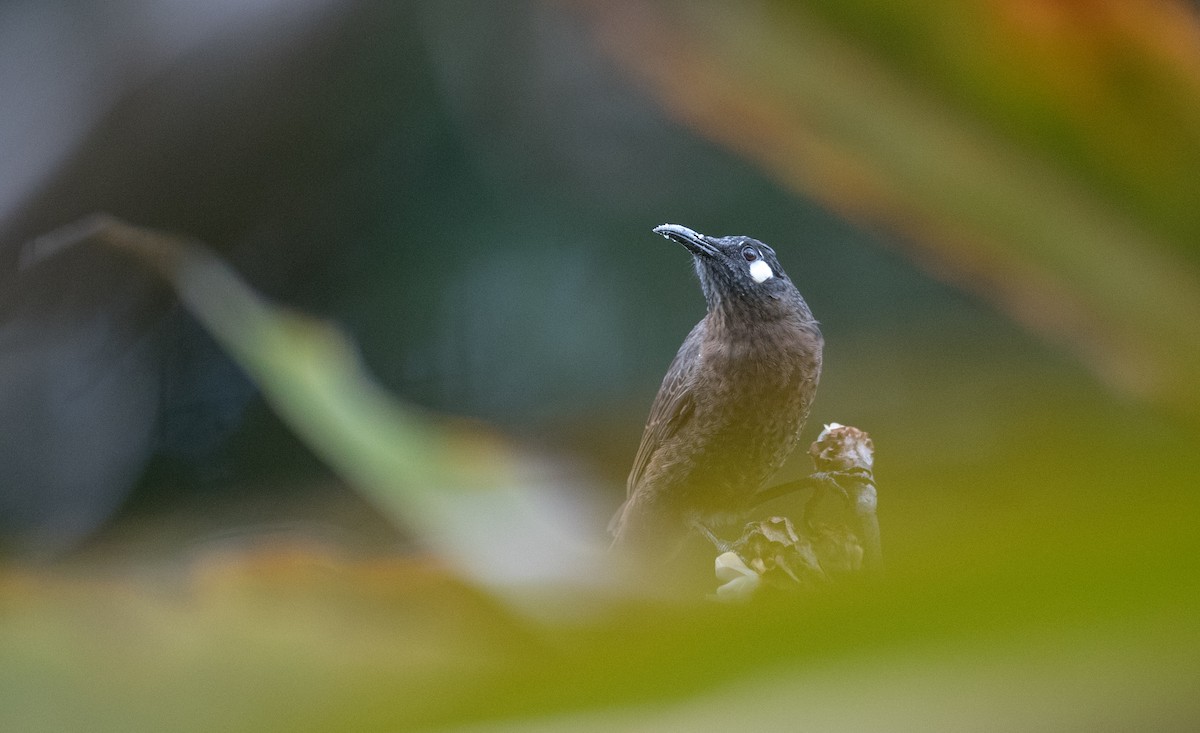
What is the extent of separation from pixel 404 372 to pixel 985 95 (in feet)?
4.22

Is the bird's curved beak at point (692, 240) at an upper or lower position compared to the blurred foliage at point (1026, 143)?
upper

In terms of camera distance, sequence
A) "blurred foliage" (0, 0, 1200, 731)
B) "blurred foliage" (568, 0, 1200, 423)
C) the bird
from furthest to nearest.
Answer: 1. the bird
2. "blurred foliage" (568, 0, 1200, 423)
3. "blurred foliage" (0, 0, 1200, 731)

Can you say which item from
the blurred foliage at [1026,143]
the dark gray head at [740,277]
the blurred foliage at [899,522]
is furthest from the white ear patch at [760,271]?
the blurred foliage at [1026,143]

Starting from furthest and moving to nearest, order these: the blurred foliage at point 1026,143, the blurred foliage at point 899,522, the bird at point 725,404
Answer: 1. the bird at point 725,404
2. the blurred foliage at point 1026,143
3. the blurred foliage at point 899,522

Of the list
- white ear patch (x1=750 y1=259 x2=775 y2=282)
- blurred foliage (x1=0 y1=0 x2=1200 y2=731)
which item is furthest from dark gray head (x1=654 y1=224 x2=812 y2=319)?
blurred foliage (x1=0 y1=0 x2=1200 y2=731)

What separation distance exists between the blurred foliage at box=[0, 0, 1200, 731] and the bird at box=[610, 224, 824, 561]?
0.35ft

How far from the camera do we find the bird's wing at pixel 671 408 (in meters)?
0.85

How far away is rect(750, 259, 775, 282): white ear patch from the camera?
834 mm

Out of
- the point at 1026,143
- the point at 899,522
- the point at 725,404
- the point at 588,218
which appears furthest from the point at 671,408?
the point at 588,218

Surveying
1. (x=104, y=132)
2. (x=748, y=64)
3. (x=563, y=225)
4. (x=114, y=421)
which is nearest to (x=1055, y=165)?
(x=748, y=64)

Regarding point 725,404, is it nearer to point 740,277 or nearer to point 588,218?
point 740,277

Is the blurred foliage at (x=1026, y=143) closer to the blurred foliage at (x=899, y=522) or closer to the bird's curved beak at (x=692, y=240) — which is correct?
the blurred foliage at (x=899, y=522)

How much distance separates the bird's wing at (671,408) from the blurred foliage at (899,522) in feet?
0.64

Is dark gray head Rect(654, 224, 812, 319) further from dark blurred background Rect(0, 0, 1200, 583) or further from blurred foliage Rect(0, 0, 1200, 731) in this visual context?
blurred foliage Rect(0, 0, 1200, 731)
